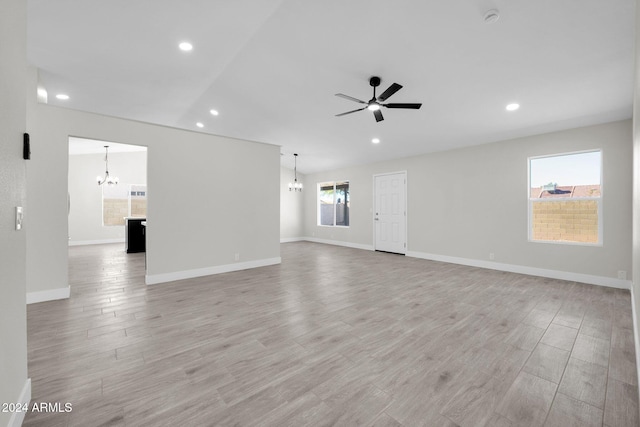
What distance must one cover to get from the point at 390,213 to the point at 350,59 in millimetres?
4529

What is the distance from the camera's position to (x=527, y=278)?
4.51 metres

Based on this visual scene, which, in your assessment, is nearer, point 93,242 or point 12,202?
point 12,202

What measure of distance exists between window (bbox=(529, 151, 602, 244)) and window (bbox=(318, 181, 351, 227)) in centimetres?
470

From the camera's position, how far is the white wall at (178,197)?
3430 millimetres

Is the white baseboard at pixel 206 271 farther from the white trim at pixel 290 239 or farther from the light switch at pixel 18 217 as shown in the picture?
the white trim at pixel 290 239

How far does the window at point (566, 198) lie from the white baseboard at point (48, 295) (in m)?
7.48

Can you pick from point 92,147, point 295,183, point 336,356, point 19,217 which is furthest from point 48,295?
point 295,183

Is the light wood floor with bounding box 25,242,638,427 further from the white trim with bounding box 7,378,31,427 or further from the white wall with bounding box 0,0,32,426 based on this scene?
the white wall with bounding box 0,0,32,426

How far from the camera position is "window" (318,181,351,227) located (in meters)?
8.64

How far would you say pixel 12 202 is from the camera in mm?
1343

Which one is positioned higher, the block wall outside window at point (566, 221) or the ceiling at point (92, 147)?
the ceiling at point (92, 147)

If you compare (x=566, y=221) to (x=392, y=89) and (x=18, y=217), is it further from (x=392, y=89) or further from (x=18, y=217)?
(x=18, y=217)

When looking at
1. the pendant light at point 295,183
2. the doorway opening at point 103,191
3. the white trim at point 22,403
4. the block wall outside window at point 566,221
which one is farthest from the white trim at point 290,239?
the white trim at point 22,403

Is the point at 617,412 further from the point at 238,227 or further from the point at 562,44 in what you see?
the point at 238,227
